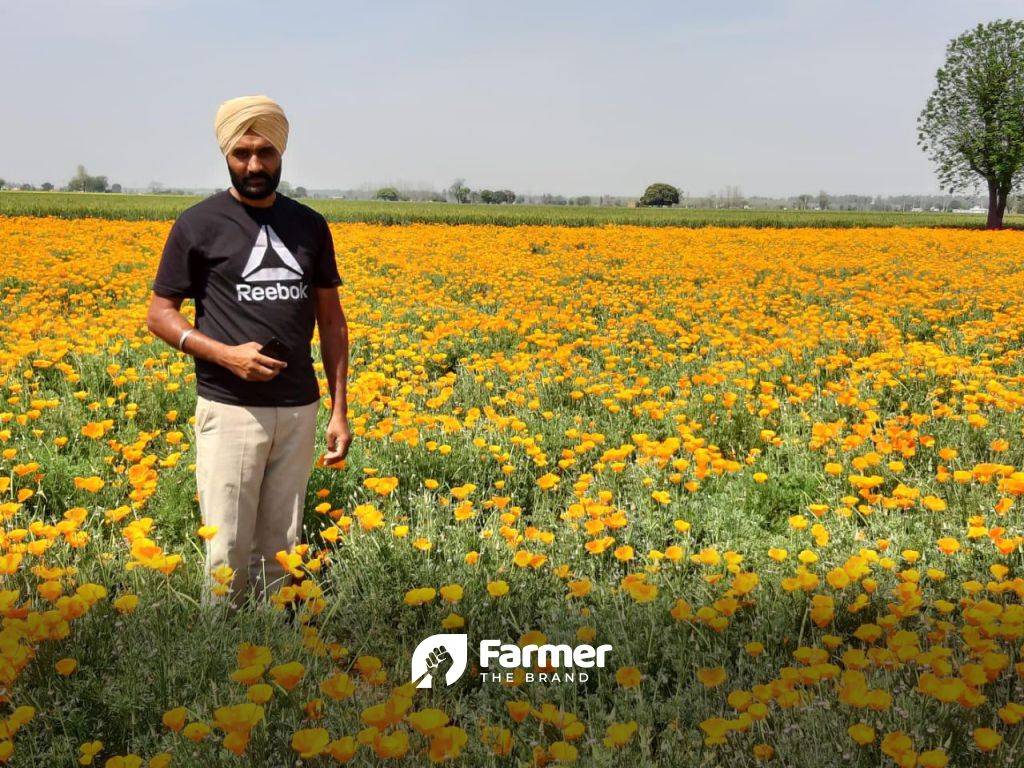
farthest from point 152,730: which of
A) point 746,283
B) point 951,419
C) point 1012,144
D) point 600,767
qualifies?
point 1012,144

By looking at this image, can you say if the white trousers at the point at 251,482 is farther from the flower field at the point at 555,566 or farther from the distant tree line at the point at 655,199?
the distant tree line at the point at 655,199

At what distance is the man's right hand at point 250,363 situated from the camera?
9.27 ft

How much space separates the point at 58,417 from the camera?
17.6ft

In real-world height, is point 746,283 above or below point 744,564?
above

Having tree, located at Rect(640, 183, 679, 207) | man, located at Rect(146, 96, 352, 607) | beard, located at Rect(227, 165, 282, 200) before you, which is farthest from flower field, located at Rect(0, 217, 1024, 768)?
tree, located at Rect(640, 183, 679, 207)

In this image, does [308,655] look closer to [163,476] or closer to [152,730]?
[152,730]

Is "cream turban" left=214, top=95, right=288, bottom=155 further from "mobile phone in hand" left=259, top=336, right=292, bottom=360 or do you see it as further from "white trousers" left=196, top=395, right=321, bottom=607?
"white trousers" left=196, top=395, right=321, bottom=607

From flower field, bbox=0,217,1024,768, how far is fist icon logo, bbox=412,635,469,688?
7cm

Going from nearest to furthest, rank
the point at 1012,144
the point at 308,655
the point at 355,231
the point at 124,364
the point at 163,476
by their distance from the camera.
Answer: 1. the point at 308,655
2. the point at 163,476
3. the point at 124,364
4. the point at 355,231
5. the point at 1012,144

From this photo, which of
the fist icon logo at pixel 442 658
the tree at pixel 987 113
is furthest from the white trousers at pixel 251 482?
the tree at pixel 987 113

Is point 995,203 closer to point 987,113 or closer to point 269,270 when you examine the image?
point 987,113

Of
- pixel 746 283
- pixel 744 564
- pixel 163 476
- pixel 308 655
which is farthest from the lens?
pixel 746 283

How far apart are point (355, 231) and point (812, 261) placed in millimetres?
11283

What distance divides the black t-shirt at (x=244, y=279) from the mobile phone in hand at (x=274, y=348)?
85 mm
